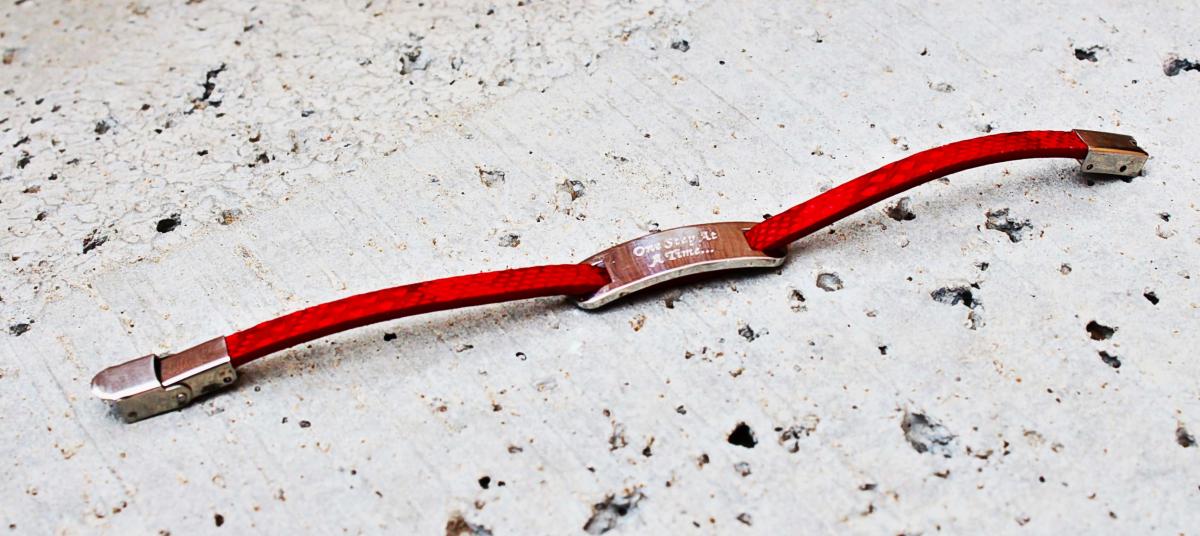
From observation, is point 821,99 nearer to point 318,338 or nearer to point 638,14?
point 638,14

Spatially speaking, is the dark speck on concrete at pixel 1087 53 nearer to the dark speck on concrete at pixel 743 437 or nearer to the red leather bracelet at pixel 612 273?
the red leather bracelet at pixel 612 273

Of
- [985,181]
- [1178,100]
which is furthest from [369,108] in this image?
[1178,100]

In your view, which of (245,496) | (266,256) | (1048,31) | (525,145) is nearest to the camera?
(245,496)

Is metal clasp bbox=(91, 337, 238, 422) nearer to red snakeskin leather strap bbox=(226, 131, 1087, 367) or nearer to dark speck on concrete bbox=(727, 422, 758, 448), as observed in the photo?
red snakeskin leather strap bbox=(226, 131, 1087, 367)

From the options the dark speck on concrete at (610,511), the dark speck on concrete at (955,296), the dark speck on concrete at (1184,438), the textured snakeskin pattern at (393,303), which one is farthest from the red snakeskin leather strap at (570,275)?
the dark speck on concrete at (1184,438)

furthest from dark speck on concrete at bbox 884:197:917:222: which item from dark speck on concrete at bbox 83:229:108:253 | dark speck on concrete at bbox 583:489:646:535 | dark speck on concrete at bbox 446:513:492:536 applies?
dark speck on concrete at bbox 83:229:108:253

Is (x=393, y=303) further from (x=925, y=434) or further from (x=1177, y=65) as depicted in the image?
(x=1177, y=65)

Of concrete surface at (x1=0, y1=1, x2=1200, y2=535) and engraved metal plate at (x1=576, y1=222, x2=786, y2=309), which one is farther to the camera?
engraved metal plate at (x1=576, y1=222, x2=786, y2=309)

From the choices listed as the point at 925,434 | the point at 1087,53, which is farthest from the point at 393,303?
the point at 1087,53
